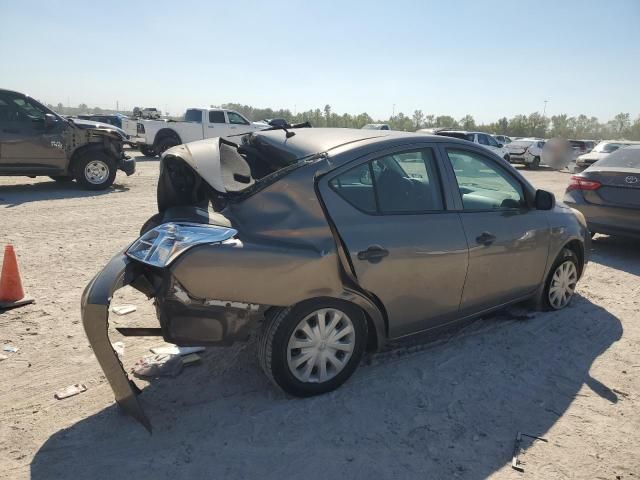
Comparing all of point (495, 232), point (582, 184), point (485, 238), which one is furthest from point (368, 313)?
point (582, 184)

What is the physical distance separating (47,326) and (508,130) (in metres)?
65.9

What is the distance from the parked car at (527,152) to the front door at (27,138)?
21664 millimetres

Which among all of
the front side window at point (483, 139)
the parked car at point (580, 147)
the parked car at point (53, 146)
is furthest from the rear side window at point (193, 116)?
the parked car at point (580, 147)

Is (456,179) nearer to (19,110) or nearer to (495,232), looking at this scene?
(495,232)

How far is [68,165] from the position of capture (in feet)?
34.1

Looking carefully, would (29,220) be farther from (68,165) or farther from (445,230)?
(445,230)

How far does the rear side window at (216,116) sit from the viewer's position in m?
19.5

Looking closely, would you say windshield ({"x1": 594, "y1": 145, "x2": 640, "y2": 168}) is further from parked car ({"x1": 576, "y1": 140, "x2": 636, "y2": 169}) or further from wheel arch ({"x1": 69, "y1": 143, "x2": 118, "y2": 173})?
wheel arch ({"x1": 69, "y1": 143, "x2": 118, "y2": 173})

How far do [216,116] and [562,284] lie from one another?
56.3 ft

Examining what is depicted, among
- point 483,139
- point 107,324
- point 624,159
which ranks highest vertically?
point 483,139

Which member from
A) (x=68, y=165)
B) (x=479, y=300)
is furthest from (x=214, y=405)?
(x=68, y=165)

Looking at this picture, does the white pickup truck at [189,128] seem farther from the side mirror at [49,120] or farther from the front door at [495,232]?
the front door at [495,232]

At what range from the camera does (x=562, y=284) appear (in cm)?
466

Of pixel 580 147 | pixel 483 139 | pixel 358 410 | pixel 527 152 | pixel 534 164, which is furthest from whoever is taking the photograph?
pixel 580 147
